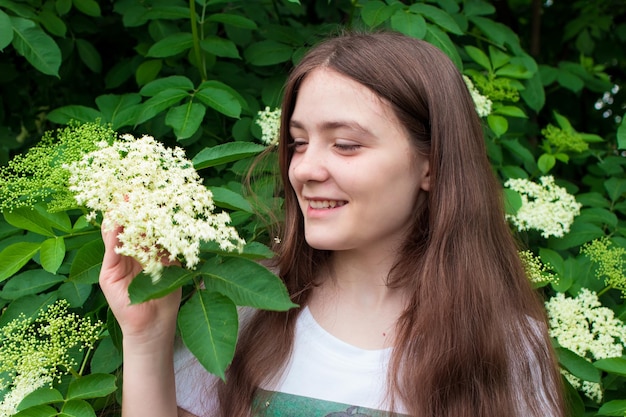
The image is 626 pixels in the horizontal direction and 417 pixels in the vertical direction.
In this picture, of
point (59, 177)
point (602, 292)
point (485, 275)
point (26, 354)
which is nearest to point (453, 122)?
point (485, 275)

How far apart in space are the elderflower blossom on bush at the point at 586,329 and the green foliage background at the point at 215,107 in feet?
0.17

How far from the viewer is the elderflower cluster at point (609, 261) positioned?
2086 mm

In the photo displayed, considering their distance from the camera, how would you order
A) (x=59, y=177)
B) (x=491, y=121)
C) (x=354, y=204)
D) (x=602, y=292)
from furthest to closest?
(x=491, y=121) < (x=602, y=292) < (x=354, y=204) < (x=59, y=177)

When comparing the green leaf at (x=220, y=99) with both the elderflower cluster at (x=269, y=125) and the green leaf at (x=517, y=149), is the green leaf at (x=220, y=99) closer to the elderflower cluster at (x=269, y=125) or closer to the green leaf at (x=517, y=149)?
the elderflower cluster at (x=269, y=125)

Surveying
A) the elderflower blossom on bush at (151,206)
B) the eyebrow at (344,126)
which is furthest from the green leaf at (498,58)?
the elderflower blossom on bush at (151,206)

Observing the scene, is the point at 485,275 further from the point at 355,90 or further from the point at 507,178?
the point at 507,178

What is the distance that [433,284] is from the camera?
1.78 meters

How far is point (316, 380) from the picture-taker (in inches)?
69.2

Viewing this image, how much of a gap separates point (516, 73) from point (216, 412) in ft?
4.87

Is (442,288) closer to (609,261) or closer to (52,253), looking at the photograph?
(609,261)

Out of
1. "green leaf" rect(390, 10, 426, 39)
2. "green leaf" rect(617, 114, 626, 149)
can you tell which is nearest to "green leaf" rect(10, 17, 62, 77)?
"green leaf" rect(390, 10, 426, 39)

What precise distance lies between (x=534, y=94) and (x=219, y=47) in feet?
3.62

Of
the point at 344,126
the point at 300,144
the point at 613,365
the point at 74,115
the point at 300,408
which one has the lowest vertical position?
the point at 300,408

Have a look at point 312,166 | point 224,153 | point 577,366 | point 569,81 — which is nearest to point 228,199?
point 224,153
